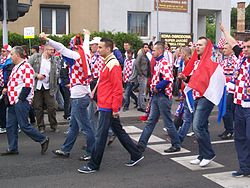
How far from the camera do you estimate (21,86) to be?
7.18 m

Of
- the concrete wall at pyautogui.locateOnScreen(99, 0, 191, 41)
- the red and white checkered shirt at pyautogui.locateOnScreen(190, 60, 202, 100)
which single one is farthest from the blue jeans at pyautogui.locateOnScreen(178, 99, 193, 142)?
the concrete wall at pyautogui.locateOnScreen(99, 0, 191, 41)

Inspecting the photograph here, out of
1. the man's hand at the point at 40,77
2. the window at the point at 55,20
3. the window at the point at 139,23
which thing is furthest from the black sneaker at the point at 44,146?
the window at the point at 139,23

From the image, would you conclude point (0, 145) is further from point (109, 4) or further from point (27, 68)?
point (109, 4)

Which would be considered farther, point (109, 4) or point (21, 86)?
point (109, 4)

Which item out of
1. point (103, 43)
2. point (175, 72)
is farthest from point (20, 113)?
point (175, 72)

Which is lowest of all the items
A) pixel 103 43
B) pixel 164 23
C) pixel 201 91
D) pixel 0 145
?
pixel 0 145

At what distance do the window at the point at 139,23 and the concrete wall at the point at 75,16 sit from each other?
1.99 meters

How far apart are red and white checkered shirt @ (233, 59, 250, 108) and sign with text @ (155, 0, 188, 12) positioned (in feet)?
53.5

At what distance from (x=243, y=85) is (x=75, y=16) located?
1530 centimetres

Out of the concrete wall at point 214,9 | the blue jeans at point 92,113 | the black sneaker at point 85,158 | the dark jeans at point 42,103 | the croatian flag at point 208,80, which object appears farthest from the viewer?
the concrete wall at point 214,9

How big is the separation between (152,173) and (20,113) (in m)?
2.45

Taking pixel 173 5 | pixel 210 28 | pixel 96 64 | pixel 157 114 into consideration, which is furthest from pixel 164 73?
pixel 210 28

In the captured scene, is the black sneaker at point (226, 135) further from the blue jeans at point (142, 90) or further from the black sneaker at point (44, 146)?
the blue jeans at point (142, 90)

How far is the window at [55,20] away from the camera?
65.7 ft
